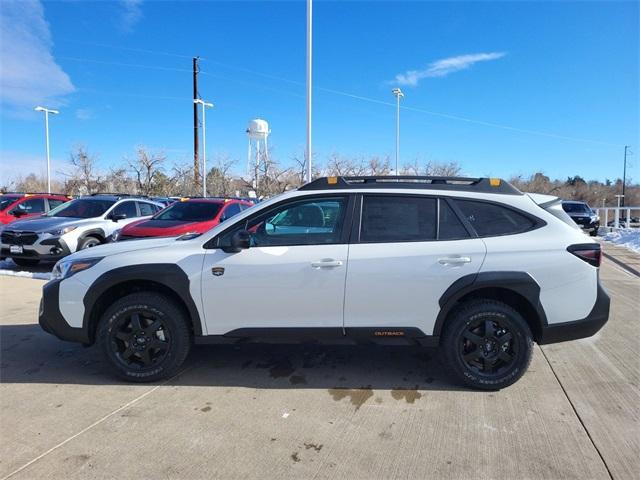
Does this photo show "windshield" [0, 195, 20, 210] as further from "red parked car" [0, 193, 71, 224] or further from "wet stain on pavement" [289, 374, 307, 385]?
"wet stain on pavement" [289, 374, 307, 385]

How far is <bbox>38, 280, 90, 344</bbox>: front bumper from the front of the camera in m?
4.01

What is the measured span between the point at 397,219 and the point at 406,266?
1.47 feet

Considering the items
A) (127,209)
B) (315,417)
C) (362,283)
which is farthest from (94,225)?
(315,417)

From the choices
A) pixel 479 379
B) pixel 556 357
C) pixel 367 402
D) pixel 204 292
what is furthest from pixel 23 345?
pixel 556 357

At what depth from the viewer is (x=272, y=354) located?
4750 mm

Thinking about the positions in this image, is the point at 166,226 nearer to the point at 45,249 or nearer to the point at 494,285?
the point at 45,249

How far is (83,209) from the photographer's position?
10922 millimetres

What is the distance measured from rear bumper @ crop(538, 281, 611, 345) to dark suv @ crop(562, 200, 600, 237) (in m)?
17.7

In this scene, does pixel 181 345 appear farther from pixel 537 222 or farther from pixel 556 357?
pixel 556 357

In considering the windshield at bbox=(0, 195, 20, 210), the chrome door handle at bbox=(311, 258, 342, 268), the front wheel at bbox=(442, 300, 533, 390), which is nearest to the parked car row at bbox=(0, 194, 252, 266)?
the windshield at bbox=(0, 195, 20, 210)

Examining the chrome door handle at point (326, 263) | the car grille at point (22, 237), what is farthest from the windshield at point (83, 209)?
the chrome door handle at point (326, 263)

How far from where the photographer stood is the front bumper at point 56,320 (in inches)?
158

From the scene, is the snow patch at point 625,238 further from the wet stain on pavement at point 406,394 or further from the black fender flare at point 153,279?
the black fender flare at point 153,279

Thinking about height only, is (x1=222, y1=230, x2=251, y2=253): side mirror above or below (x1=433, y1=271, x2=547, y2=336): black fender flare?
above
